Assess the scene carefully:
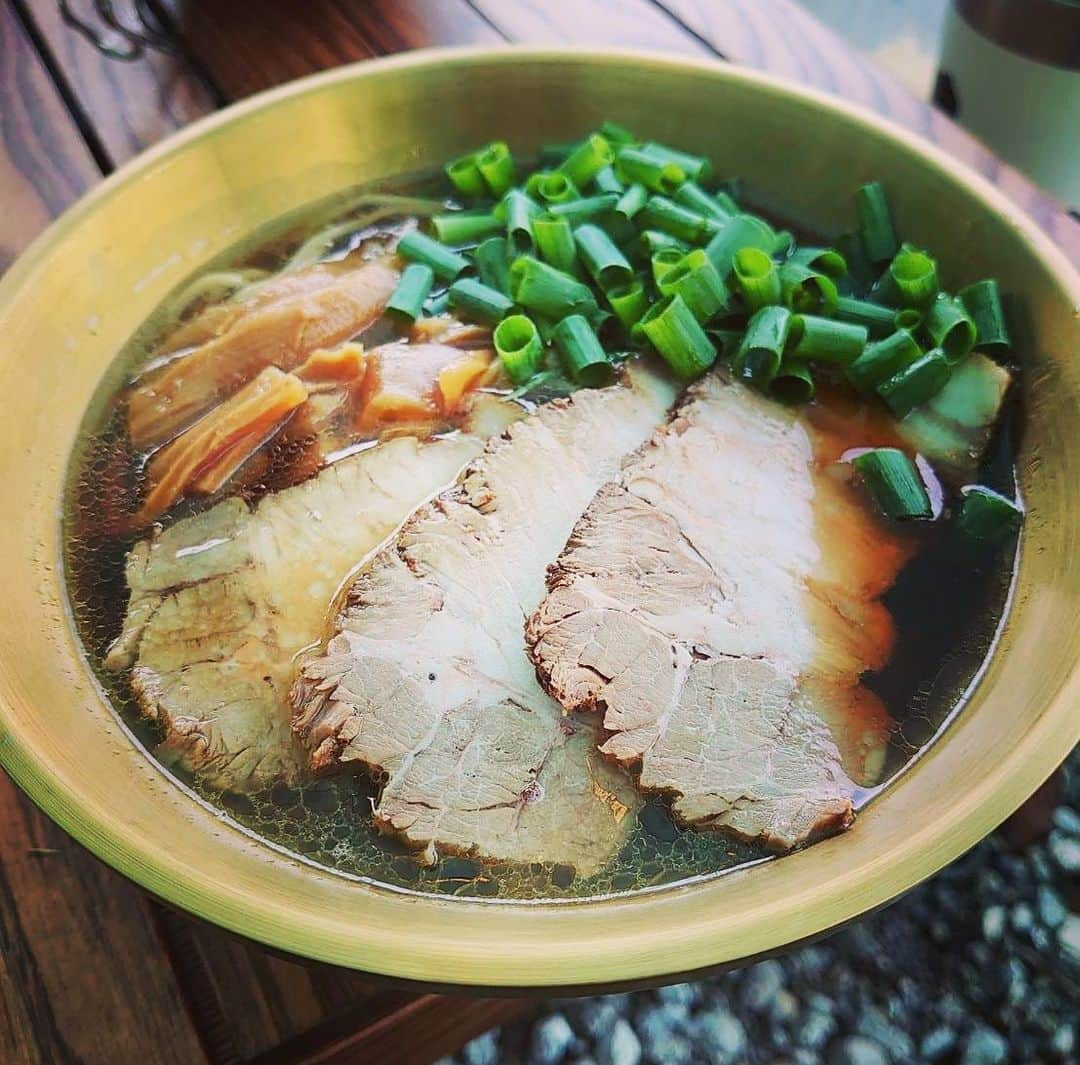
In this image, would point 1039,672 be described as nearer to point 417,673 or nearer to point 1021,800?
point 1021,800

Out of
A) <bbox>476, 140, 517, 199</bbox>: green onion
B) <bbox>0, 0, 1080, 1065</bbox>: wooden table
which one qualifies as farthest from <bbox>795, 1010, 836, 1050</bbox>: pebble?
<bbox>476, 140, 517, 199</bbox>: green onion

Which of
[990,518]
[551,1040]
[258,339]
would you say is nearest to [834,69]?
[990,518]

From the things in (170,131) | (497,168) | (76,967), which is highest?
(170,131)

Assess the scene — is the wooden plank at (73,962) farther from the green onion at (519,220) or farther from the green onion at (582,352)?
the green onion at (519,220)

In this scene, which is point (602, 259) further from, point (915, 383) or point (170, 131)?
point (170, 131)

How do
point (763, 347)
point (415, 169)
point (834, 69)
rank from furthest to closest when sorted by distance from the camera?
point (834, 69) < point (415, 169) < point (763, 347)

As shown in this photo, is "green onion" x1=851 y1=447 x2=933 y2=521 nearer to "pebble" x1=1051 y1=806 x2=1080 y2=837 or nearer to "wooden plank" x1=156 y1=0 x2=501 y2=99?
"pebble" x1=1051 y1=806 x2=1080 y2=837

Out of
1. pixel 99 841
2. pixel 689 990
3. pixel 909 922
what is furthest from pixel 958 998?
pixel 99 841
